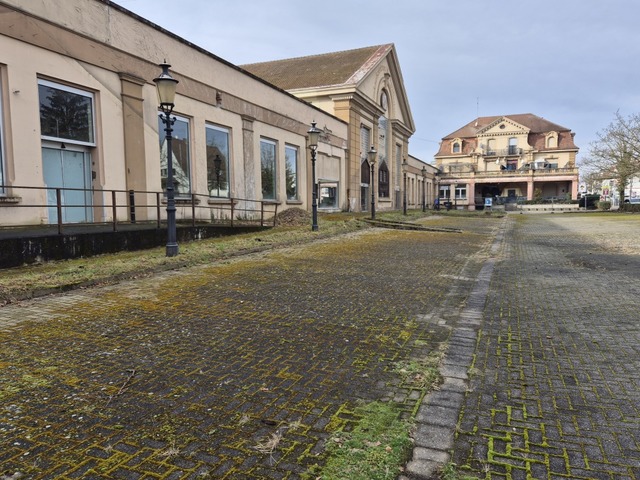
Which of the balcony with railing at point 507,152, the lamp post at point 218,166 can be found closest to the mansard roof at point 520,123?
the balcony with railing at point 507,152

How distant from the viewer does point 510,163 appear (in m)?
66.9

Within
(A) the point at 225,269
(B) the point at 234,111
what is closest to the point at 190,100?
(B) the point at 234,111

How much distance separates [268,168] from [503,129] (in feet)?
186

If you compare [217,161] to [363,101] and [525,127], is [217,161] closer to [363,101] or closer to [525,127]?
[363,101]

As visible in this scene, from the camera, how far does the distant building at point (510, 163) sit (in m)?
63.7

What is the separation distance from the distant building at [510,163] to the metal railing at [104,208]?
5311 cm

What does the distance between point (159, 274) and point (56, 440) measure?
Result: 216 inches

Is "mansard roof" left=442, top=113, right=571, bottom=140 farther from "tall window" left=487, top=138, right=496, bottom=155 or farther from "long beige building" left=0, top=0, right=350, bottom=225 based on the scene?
"long beige building" left=0, top=0, right=350, bottom=225

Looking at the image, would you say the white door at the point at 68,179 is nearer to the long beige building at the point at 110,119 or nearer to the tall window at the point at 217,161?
the long beige building at the point at 110,119

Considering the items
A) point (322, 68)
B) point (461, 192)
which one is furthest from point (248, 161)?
point (461, 192)

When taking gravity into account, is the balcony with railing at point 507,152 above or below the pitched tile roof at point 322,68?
below

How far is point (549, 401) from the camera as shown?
307cm

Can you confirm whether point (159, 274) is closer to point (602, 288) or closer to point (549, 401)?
point (549, 401)

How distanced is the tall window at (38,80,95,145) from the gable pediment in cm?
6544
